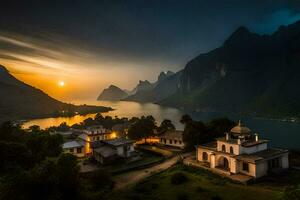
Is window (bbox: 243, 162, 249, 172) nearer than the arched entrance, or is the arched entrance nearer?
window (bbox: 243, 162, 249, 172)

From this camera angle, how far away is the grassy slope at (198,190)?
89.6 feet

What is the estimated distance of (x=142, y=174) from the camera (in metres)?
39.2

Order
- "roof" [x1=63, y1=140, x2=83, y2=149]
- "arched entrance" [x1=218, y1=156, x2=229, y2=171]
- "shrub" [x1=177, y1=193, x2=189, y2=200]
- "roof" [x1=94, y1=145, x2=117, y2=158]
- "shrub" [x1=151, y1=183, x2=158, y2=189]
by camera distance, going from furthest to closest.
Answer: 1. "roof" [x1=63, y1=140, x2=83, y2=149]
2. "roof" [x1=94, y1=145, x2=117, y2=158]
3. "arched entrance" [x1=218, y1=156, x2=229, y2=171]
4. "shrub" [x1=151, y1=183, x2=158, y2=189]
5. "shrub" [x1=177, y1=193, x2=189, y2=200]

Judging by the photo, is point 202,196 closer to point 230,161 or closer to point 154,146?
point 230,161

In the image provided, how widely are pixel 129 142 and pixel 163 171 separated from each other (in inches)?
417

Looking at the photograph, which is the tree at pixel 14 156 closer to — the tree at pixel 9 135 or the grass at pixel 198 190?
Result: the grass at pixel 198 190

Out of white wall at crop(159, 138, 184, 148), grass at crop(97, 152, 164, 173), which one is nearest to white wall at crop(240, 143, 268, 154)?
grass at crop(97, 152, 164, 173)

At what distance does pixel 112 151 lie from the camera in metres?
46.2

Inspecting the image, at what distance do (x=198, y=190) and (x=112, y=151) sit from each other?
21529 mm

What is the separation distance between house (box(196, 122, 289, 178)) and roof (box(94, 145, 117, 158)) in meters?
16.3

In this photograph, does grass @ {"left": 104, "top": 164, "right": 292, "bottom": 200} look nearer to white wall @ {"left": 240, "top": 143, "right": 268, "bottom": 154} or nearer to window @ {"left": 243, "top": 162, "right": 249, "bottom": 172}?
window @ {"left": 243, "top": 162, "right": 249, "bottom": 172}

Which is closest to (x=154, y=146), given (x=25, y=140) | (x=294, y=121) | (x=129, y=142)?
(x=129, y=142)

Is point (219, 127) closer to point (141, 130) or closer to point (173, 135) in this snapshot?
point (173, 135)

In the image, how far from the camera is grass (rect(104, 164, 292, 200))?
27109mm
